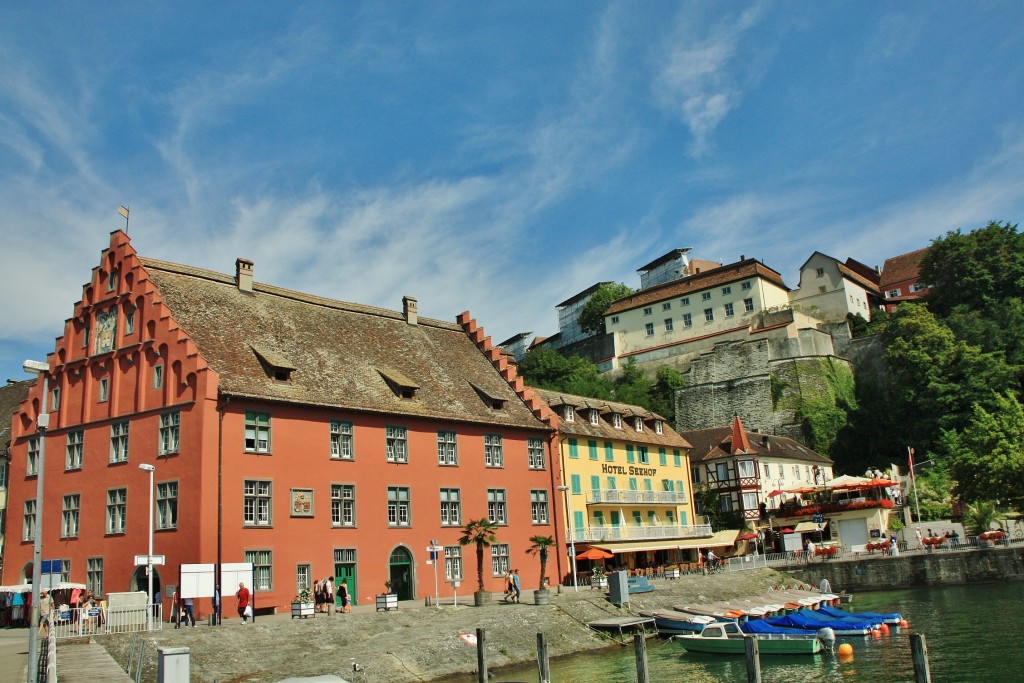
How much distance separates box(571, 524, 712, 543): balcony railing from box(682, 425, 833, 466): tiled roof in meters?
12.1

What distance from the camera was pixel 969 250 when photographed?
289ft

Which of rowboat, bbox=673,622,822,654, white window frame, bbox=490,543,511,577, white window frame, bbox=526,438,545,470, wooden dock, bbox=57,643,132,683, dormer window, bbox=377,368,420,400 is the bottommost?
rowboat, bbox=673,622,822,654

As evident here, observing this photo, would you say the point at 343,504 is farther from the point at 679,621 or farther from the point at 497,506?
the point at 679,621

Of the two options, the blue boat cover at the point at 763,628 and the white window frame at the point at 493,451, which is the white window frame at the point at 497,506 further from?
the blue boat cover at the point at 763,628

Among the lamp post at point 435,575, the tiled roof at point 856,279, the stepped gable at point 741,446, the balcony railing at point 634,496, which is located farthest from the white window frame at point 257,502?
the tiled roof at point 856,279

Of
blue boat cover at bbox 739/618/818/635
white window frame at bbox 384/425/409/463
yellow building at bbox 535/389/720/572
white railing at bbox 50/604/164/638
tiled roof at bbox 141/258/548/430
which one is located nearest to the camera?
white railing at bbox 50/604/164/638

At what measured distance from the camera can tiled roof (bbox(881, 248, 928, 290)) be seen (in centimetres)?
11131

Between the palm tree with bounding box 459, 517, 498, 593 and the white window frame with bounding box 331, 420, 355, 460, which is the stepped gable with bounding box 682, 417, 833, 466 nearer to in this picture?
the palm tree with bounding box 459, 517, 498, 593

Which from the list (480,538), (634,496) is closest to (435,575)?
(480,538)

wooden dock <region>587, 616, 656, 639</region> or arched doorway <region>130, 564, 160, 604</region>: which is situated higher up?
arched doorway <region>130, 564, 160, 604</region>

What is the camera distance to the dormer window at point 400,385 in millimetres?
45250

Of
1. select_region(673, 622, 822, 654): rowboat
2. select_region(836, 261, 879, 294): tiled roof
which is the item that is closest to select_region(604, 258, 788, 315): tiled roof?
select_region(836, 261, 879, 294): tiled roof

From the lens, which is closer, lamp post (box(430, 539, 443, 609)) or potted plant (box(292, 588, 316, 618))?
potted plant (box(292, 588, 316, 618))

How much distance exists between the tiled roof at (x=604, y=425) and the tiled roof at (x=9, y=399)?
3222 cm
